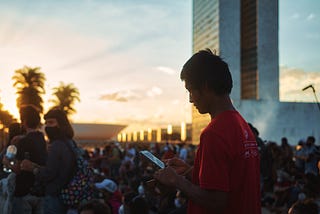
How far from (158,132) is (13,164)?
9507cm

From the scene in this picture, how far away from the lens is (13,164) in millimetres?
4410

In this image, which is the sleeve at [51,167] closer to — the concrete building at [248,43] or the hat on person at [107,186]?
the hat on person at [107,186]

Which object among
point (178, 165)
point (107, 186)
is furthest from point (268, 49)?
point (178, 165)

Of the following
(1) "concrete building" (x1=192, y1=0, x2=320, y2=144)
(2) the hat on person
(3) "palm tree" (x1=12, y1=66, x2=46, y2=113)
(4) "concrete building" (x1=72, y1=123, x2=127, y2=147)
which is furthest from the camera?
(4) "concrete building" (x1=72, y1=123, x2=127, y2=147)

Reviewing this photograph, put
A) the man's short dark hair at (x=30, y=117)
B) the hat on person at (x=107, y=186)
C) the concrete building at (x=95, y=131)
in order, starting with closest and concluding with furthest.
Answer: the man's short dark hair at (x=30, y=117)
the hat on person at (x=107, y=186)
the concrete building at (x=95, y=131)

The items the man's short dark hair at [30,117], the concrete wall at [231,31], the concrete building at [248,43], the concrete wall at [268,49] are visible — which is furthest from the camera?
the concrete wall at [231,31]

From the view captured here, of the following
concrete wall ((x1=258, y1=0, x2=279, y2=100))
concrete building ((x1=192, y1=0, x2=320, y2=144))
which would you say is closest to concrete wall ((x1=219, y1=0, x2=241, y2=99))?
concrete building ((x1=192, y1=0, x2=320, y2=144))

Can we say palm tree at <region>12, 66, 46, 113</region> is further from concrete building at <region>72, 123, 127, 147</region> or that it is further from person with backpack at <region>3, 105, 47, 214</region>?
concrete building at <region>72, 123, 127, 147</region>

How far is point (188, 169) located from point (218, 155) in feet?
1.82

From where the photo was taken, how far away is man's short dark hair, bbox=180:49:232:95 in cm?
210

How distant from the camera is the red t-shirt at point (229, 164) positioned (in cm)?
195

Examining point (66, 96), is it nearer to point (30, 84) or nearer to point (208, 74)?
point (30, 84)

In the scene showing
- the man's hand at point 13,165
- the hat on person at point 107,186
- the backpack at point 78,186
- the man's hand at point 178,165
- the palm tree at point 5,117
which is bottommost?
the hat on person at point 107,186

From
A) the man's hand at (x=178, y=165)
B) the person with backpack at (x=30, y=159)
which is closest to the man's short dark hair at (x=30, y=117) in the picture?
the person with backpack at (x=30, y=159)
